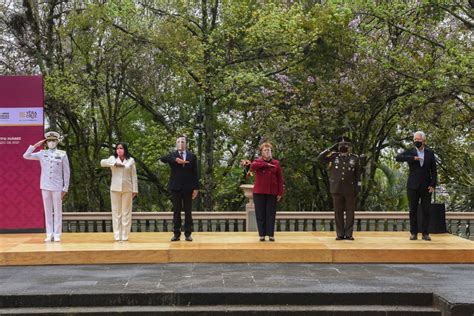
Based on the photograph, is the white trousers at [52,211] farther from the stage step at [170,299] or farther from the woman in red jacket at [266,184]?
the stage step at [170,299]

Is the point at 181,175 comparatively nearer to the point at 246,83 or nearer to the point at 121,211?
the point at 121,211

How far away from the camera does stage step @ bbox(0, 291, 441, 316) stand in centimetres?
705

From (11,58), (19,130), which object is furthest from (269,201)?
(11,58)

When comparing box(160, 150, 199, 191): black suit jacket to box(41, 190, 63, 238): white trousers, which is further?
box(41, 190, 63, 238): white trousers

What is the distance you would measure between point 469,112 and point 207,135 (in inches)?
304

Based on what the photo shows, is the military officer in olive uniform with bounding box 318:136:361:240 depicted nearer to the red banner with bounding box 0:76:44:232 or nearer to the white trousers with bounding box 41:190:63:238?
the white trousers with bounding box 41:190:63:238

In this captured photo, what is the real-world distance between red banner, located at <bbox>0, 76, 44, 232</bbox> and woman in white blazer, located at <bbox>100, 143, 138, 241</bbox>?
2256 millimetres

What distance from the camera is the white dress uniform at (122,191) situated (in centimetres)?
1058

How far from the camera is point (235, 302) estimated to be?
23.6 ft

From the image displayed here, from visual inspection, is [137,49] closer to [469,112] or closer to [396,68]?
[396,68]

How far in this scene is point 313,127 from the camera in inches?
706

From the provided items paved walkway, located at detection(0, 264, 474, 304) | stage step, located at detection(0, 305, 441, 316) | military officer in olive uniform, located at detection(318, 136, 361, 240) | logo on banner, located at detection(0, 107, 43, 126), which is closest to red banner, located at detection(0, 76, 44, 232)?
logo on banner, located at detection(0, 107, 43, 126)

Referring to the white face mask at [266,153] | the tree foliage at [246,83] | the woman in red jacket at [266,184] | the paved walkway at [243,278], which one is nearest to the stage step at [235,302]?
the paved walkway at [243,278]

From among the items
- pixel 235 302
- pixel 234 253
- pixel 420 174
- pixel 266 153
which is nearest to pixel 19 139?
pixel 266 153
